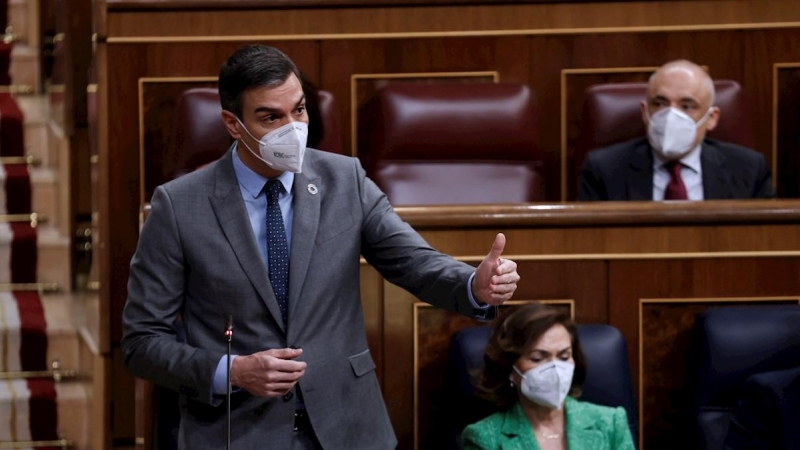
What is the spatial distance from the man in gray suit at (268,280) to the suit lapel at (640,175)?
721 millimetres

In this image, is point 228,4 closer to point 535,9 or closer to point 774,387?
point 535,9

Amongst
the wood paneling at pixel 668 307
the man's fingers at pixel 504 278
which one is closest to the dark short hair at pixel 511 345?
the wood paneling at pixel 668 307

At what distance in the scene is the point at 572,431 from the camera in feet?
4.12

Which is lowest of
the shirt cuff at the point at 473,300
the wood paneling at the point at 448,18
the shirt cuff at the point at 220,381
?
the shirt cuff at the point at 220,381

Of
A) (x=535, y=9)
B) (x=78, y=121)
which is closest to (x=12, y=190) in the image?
(x=78, y=121)

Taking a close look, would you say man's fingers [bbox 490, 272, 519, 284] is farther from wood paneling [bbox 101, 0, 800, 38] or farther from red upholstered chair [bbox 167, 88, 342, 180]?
wood paneling [bbox 101, 0, 800, 38]

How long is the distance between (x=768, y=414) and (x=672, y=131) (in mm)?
512

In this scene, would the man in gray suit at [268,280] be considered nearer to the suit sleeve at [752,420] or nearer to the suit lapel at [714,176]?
the suit sleeve at [752,420]

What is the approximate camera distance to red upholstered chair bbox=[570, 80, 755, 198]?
69.5 inches

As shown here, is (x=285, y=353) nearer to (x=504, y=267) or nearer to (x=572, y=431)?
(x=504, y=267)

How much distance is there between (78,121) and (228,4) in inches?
12.6

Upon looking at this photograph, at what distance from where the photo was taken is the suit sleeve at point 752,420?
49.4 inches

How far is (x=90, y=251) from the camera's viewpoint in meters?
1.87

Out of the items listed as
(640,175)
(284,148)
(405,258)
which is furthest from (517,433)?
(640,175)
